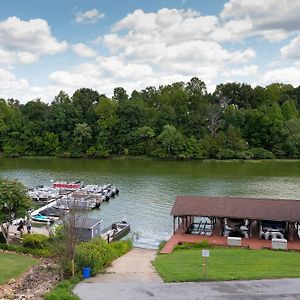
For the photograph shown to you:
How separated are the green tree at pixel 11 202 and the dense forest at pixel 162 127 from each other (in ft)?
192

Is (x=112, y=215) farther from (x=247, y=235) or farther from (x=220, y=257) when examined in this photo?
(x=220, y=257)

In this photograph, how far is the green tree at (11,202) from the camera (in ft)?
92.1

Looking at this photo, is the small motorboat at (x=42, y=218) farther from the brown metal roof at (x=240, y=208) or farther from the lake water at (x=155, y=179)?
the brown metal roof at (x=240, y=208)

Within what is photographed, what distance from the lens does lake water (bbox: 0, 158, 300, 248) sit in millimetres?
39053

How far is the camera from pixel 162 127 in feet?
310

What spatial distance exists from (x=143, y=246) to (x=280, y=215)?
30.7 ft

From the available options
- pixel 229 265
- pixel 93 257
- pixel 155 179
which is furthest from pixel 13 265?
pixel 155 179

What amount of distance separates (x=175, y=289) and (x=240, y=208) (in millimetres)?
13342

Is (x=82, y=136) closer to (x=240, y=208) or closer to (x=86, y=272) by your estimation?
(x=240, y=208)

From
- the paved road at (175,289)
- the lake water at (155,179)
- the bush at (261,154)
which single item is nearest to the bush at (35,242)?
the lake water at (155,179)

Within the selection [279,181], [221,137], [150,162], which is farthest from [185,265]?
[221,137]

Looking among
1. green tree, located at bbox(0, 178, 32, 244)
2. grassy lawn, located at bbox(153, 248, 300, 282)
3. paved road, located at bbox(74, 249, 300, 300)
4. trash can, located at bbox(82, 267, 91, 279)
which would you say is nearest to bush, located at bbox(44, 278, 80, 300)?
paved road, located at bbox(74, 249, 300, 300)

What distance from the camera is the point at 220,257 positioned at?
23.4 meters

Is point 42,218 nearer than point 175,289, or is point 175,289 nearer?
point 175,289
